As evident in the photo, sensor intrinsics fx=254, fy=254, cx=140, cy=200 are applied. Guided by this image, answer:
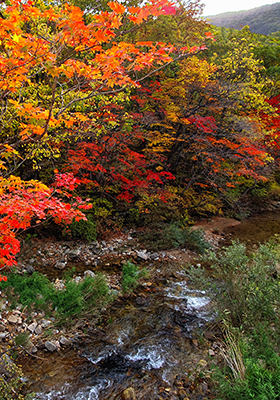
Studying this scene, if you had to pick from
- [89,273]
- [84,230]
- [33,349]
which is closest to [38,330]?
[33,349]

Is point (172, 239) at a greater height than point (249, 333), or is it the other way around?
point (249, 333)

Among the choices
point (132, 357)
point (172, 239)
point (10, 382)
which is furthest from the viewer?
point (172, 239)

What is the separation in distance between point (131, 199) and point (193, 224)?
2.93 metres

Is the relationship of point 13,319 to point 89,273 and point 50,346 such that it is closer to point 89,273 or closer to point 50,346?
point 50,346

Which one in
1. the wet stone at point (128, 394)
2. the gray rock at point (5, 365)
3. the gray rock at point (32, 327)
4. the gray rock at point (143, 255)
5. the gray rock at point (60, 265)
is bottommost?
the gray rock at point (143, 255)

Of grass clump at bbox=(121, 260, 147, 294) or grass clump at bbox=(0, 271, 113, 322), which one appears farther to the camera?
grass clump at bbox=(121, 260, 147, 294)

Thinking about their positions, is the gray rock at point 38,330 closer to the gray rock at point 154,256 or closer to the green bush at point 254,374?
the green bush at point 254,374

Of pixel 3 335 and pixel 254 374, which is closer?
pixel 254 374

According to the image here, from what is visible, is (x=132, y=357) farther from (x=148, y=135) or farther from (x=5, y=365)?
(x=148, y=135)

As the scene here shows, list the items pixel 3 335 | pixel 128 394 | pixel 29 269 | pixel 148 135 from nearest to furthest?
1. pixel 128 394
2. pixel 3 335
3. pixel 29 269
4. pixel 148 135

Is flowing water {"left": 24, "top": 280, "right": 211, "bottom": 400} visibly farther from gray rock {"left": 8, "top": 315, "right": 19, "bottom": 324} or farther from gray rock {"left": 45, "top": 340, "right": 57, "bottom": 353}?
gray rock {"left": 8, "top": 315, "right": 19, "bottom": 324}

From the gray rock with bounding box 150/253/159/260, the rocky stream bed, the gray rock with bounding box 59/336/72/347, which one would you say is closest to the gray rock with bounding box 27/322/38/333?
the rocky stream bed

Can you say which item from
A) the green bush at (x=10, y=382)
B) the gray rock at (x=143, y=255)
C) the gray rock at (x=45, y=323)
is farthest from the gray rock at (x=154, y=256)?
the green bush at (x=10, y=382)

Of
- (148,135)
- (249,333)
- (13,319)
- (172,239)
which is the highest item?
(148,135)
